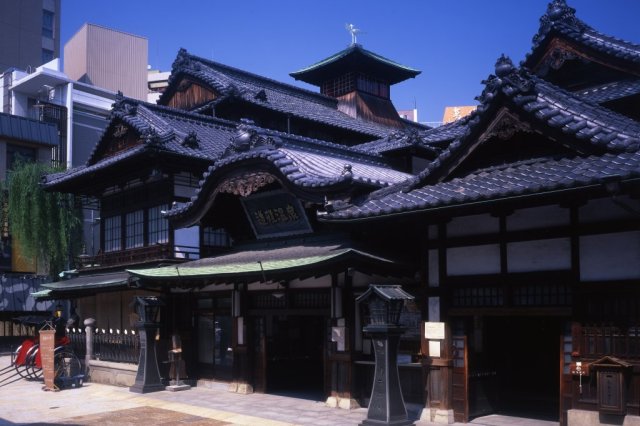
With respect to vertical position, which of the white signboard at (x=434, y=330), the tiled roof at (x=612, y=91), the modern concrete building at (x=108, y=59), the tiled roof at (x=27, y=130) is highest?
the modern concrete building at (x=108, y=59)

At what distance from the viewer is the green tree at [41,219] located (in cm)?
3559

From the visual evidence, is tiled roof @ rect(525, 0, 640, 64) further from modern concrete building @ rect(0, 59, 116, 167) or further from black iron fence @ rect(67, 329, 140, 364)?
modern concrete building @ rect(0, 59, 116, 167)

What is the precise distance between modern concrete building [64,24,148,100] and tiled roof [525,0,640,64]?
45524 millimetres

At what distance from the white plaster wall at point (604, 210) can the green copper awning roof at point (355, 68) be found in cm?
2668

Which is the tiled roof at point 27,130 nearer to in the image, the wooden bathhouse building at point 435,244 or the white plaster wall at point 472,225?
the wooden bathhouse building at point 435,244

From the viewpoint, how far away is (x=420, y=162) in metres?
21.4

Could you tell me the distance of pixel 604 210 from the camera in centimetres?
1218

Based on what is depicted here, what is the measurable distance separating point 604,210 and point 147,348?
1425 cm

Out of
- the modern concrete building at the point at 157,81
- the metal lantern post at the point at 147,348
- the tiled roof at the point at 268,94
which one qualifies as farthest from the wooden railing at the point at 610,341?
the modern concrete building at the point at 157,81

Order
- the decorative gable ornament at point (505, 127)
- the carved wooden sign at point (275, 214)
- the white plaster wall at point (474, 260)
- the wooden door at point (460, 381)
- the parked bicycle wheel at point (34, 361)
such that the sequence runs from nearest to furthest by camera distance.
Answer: the decorative gable ornament at point (505, 127), the white plaster wall at point (474, 260), the wooden door at point (460, 381), the carved wooden sign at point (275, 214), the parked bicycle wheel at point (34, 361)

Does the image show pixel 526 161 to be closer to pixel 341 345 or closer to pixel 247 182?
pixel 341 345

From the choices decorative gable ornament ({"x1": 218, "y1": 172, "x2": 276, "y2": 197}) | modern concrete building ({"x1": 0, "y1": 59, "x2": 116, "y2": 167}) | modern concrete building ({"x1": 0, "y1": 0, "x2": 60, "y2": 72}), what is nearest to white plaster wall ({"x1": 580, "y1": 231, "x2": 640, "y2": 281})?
decorative gable ornament ({"x1": 218, "y1": 172, "x2": 276, "y2": 197})

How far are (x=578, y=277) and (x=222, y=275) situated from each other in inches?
343

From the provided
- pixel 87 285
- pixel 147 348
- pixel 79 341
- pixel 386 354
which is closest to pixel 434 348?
pixel 386 354
